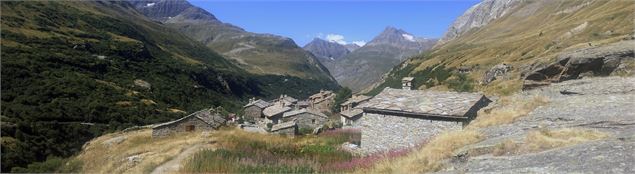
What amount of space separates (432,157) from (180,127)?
3587 centimetres

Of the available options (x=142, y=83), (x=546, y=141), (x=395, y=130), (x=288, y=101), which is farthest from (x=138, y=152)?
(x=142, y=83)

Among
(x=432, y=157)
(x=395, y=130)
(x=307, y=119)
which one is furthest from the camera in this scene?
(x=307, y=119)

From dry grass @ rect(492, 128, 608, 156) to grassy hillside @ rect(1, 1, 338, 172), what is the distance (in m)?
47.8

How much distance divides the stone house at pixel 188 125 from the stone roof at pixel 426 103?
2395cm

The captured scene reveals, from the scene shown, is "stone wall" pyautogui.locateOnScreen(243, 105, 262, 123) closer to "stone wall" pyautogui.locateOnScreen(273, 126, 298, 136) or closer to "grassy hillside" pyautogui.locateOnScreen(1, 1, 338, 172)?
"grassy hillside" pyautogui.locateOnScreen(1, 1, 338, 172)

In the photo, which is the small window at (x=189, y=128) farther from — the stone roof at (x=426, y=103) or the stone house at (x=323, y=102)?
the stone house at (x=323, y=102)

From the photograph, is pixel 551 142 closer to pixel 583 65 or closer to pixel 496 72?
pixel 583 65

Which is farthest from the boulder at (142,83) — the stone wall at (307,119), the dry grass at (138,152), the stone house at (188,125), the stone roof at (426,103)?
the stone roof at (426,103)

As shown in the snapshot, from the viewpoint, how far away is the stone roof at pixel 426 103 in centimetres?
2575

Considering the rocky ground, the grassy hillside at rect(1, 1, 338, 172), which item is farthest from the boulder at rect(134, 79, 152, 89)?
the rocky ground

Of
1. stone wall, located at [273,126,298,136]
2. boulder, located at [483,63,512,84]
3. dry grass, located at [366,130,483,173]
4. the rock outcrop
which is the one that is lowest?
stone wall, located at [273,126,298,136]

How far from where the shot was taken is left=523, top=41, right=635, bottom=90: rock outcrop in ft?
103

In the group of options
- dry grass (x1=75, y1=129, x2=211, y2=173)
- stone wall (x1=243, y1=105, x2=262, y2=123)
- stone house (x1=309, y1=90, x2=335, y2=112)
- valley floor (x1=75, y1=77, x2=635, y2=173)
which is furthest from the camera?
stone house (x1=309, y1=90, x2=335, y2=112)

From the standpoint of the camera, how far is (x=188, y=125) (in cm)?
4841
